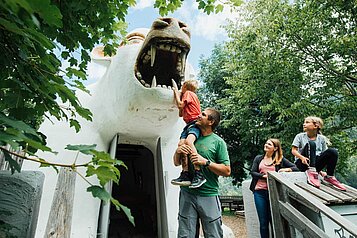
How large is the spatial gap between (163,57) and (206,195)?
173 centimetres

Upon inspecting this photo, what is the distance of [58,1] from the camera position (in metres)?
1.30

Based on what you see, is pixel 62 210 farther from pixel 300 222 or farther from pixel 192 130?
pixel 300 222

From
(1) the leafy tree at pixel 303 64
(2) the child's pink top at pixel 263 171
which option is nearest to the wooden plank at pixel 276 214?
(2) the child's pink top at pixel 263 171

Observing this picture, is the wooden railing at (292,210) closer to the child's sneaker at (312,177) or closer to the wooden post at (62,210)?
the child's sneaker at (312,177)

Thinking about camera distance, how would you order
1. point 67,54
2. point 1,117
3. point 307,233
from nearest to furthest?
point 1,117 < point 67,54 < point 307,233

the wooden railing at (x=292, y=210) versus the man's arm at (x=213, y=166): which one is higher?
the man's arm at (x=213, y=166)

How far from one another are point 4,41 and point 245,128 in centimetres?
1023

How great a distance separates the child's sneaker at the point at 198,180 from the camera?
2325 millimetres

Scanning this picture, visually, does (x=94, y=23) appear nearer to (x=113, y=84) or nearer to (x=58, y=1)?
(x=58, y=1)

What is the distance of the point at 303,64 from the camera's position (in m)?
7.98

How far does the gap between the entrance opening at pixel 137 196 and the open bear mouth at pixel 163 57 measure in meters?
2.26

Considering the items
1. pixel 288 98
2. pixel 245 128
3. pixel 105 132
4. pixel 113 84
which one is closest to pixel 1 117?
pixel 113 84

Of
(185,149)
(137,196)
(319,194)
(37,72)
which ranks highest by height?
(137,196)

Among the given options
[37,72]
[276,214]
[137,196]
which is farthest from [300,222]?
[137,196]
